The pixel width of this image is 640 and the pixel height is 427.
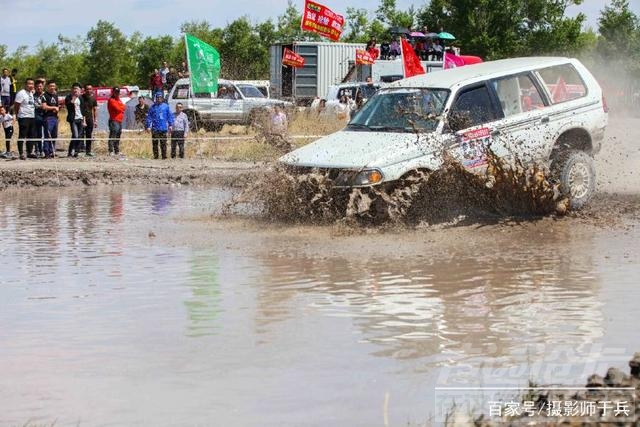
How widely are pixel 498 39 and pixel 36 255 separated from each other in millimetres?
53799

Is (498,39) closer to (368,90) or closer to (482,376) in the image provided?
(368,90)

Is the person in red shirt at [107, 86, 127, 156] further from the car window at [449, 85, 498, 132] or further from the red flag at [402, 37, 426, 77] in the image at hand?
the car window at [449, 85, 498, 132]

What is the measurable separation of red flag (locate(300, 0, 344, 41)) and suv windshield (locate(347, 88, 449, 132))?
20.4m

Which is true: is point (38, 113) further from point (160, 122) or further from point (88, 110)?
point (160, 122)

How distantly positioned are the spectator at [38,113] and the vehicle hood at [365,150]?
10.6 metres

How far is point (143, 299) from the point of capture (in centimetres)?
846

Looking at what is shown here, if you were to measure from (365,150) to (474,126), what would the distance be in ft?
4.63

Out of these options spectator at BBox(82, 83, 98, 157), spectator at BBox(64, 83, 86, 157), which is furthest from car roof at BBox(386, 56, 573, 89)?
spectator at BBox(82, 83, 98, 157)

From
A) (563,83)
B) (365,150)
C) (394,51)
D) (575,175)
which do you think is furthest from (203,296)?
(394,51)

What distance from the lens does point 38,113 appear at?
21.6m

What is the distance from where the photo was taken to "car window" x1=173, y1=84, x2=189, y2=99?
3069 cm

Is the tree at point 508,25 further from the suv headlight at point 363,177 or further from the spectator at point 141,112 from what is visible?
the suv headlight at point 363,177

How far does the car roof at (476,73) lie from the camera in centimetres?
1270

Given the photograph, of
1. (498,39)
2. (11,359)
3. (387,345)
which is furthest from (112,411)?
(498,39)
